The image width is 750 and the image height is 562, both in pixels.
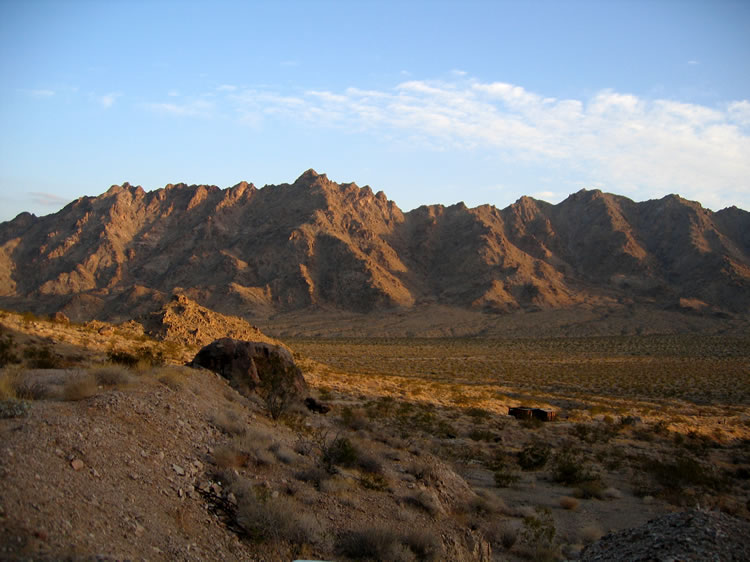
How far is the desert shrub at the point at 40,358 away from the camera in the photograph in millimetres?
14570

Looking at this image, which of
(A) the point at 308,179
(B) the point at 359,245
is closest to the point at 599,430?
(B) the point at 359,245

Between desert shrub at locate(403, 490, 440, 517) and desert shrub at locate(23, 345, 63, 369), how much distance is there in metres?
10.7

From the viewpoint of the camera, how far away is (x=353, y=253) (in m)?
111

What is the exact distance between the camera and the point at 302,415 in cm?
1415

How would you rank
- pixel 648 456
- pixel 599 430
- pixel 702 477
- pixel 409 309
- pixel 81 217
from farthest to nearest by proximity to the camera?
pixel 81 217 → pixel 409 309 → pixel 599 430 → pixel 648 456 → pixel 702 477

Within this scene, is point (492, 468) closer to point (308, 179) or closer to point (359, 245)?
point (359, 245)

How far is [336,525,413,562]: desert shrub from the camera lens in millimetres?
6621

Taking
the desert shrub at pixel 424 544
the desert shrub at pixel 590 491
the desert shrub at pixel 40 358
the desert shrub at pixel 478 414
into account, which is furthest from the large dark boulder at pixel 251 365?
the desert shrub at pixel 424 544

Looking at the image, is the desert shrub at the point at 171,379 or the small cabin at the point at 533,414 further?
the small cabin at the point at 533,414

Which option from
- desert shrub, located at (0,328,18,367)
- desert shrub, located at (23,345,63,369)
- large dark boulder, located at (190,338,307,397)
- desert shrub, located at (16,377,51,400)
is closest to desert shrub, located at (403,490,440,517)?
desert shrub, located at (16,377,51,400)

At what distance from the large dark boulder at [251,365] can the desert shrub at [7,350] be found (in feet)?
15.2

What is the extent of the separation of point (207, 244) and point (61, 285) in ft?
93.2

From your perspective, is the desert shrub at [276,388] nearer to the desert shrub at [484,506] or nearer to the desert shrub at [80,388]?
the desert shrub at [80,388]

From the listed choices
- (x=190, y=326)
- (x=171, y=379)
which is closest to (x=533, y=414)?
(x=171, y=379)
